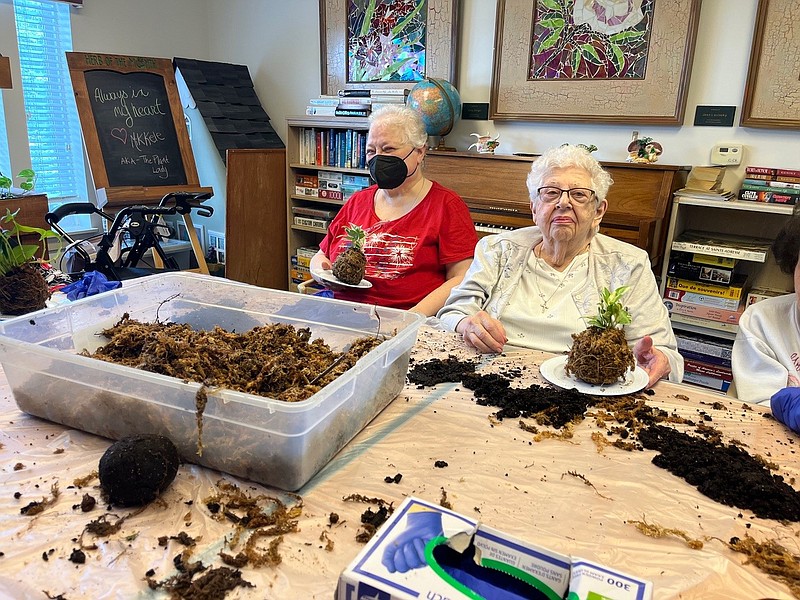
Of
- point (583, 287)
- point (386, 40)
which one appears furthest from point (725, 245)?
point (386, 40)

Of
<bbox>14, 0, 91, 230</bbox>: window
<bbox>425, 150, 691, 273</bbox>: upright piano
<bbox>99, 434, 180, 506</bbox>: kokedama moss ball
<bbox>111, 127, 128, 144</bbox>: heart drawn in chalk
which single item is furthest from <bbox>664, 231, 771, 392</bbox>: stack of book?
<bbox>14, 0, 91, 230</bbox>: window

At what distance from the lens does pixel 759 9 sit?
2648mm

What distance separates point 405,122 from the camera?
248 cm

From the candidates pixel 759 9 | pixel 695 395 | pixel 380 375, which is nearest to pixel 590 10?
pixel 759 9

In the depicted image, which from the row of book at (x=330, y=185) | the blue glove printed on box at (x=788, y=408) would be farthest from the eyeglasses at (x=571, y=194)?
the row of book at (x=330, y=185)

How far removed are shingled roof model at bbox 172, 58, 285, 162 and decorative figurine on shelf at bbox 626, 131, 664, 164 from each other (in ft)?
8.74

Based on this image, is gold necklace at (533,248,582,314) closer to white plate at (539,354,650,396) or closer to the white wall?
white plate at (539,354,650,396)

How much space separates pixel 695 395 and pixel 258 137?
381 cm

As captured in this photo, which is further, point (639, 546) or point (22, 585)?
point (639, 546)

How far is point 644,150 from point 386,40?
1.82 metres

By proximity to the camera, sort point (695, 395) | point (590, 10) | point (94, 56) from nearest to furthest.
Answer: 1. point (695, 395)
2. point (590, 10)
3. point (94, 56)

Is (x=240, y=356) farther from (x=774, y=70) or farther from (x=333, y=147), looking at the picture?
(x=333, y=147)

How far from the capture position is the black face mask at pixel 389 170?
2389mm

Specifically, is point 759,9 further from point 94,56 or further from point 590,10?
point 94,56
